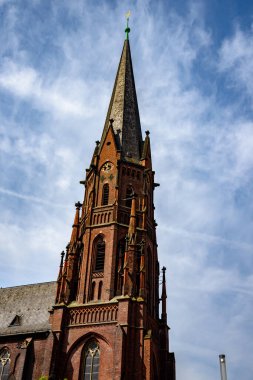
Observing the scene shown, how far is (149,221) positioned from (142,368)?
48.8 feet

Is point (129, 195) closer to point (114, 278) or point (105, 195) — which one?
point (105, 195)

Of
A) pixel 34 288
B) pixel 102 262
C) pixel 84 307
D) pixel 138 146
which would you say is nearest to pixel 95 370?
pixel 84 307

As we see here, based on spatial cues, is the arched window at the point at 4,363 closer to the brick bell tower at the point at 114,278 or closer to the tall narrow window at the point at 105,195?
the brick bell tower at the point at 114,278

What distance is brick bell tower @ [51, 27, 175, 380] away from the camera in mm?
36969

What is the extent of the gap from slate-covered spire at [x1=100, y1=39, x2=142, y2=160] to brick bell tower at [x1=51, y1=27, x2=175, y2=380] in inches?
5.5

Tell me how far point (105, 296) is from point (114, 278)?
1.76m

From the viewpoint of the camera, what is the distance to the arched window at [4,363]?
1622 inches

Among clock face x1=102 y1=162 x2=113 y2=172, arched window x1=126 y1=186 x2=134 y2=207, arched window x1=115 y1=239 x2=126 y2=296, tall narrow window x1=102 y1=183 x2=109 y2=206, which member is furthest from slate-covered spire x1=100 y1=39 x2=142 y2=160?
arched window x1=115 y1=239 x2=126 y2=296

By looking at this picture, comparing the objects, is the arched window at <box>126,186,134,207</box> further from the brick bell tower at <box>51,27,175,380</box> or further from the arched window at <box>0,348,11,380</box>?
the arched window at <box>0,348,11,380</box>

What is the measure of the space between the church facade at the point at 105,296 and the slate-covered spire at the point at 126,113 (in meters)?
0.14

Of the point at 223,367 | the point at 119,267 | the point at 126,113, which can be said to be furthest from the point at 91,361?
the point at 126,113

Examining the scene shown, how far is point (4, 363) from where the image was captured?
4181 cm

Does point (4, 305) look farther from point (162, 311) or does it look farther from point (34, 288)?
point (162, 311)

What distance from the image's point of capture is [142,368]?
116ft
